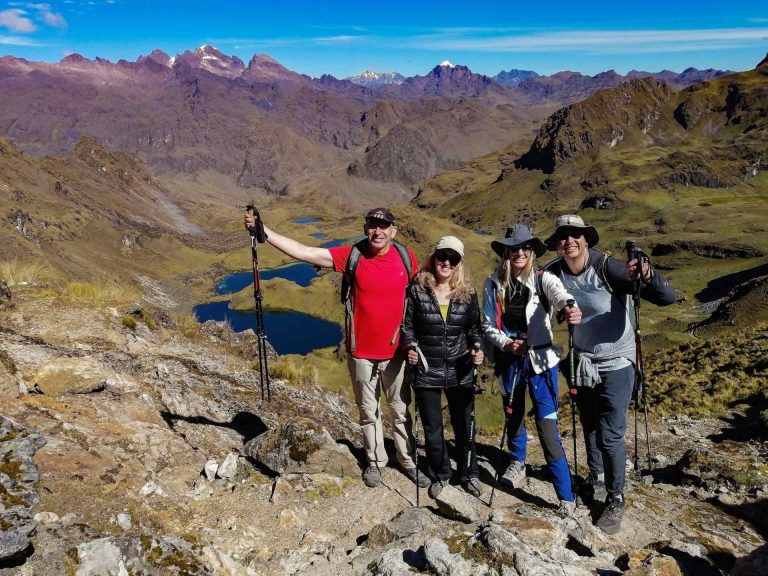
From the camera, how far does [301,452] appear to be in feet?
22.6

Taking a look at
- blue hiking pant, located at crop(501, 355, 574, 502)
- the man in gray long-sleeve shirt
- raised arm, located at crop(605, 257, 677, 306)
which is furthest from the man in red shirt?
raised arm, located at crop(605, 257, 677, 306)

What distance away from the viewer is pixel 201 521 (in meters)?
5.65

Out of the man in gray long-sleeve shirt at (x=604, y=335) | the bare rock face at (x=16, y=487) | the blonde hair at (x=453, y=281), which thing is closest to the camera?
the bare rock face at (x=16, y=487)

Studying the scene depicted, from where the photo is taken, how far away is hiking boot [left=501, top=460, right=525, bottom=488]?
747cm

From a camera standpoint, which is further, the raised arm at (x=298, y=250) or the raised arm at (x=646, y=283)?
the raised arm at (x=298, y=250)

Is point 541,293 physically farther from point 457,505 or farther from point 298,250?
point 298,250

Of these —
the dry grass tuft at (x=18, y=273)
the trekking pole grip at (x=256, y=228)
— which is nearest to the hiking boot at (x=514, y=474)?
the trekking pole grip at (x=256, y=228)

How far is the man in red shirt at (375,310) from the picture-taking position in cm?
637

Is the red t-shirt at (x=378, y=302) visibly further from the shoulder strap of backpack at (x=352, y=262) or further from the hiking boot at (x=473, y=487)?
the hiking boot at (x=473, y=487)

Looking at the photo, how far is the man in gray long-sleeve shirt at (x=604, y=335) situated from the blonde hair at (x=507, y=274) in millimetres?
279

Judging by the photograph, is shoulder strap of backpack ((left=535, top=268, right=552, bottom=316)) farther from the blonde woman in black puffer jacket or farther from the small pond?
the small pond

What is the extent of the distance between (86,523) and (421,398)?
153 inches

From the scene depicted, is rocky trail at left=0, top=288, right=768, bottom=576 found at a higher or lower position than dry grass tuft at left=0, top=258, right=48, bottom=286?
lower

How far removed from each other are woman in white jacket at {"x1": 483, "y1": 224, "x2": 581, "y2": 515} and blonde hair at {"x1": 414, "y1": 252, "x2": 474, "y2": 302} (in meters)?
0.43
